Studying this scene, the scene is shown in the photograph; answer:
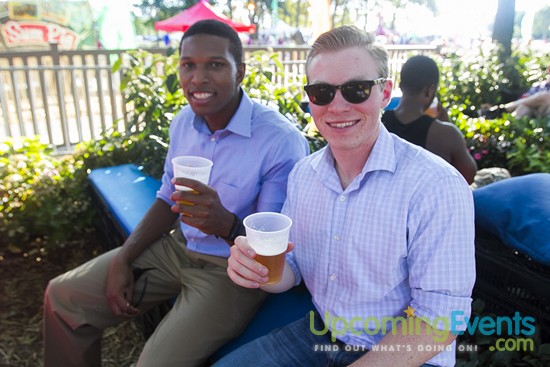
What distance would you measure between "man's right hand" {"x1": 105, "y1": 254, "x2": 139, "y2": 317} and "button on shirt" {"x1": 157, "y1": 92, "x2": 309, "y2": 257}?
0.36 meters

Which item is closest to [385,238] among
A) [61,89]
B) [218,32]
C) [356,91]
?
[356,91]

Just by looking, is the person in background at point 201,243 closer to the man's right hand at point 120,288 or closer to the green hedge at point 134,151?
the man's right hand at point 120,288

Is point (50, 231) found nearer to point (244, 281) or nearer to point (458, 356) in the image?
point (244, 281)

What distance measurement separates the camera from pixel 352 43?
154cm

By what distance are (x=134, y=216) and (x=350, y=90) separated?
6.32ft

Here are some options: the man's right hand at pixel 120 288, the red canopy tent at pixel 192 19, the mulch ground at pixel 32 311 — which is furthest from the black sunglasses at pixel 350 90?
the red canopy tent at pixel 192 19

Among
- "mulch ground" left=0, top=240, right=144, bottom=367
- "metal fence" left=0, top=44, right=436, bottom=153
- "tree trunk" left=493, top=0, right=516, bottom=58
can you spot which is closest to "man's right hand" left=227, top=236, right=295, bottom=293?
"mulch ground" left=0, top=240, right=144, bottom=367

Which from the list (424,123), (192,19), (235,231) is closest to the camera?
(235,231)

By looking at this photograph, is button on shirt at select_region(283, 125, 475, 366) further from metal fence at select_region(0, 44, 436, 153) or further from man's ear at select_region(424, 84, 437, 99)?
metal fence at select_region(0, 44, 436, 153)

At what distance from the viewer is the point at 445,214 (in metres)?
1.38

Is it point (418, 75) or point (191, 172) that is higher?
point (418, 75)

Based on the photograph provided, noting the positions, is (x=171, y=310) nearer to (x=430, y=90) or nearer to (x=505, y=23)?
(x=430, y=90)

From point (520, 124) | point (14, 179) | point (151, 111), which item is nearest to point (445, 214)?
point (151, 111)

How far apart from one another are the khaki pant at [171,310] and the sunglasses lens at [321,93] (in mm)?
972
